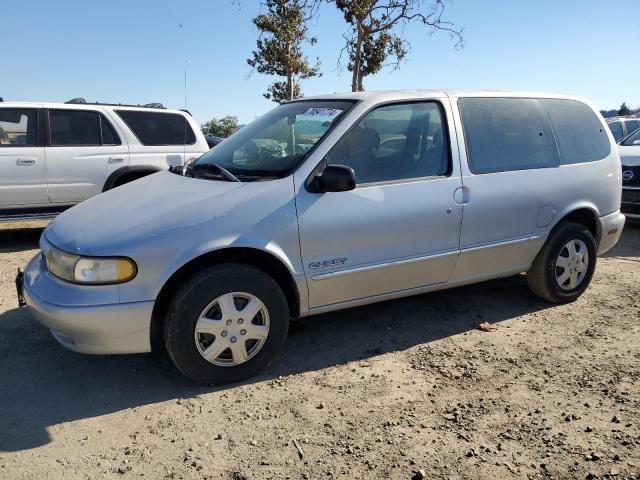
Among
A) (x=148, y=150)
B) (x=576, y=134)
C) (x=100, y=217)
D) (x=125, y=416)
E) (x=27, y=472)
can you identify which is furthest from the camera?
(x=148, y=150)

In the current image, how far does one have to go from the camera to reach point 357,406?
10.2ft

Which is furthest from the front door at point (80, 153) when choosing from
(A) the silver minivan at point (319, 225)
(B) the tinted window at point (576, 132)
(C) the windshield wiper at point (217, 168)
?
(B) the tinted window at point (576, 132)

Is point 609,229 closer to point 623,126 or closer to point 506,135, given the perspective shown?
point 506,135

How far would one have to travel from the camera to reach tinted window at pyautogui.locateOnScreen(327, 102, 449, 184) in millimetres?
3598

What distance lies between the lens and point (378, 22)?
14.2 m

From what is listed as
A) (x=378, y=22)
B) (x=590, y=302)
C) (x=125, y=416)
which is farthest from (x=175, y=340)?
(x=378, y=22)

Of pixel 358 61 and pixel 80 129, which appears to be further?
pixel 358 61

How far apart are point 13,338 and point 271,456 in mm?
2353

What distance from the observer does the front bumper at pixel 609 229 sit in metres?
4.82

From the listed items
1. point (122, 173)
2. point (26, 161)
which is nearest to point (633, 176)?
point (122, 173)

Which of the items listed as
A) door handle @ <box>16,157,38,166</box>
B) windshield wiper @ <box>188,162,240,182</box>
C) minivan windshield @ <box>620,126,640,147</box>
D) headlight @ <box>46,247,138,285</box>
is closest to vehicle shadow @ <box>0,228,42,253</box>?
door handle @ <box>16,157,38,166</box>

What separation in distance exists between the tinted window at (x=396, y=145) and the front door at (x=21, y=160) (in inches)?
193

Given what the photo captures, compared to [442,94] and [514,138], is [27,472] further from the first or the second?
[514,138]

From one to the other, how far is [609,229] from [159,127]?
576 cm
